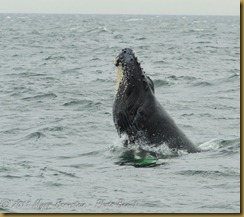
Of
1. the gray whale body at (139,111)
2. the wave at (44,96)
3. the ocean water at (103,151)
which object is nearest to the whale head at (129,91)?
the gray whale body at (139,111)

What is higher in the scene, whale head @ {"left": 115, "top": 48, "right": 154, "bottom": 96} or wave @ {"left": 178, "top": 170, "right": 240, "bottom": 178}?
whale head @ {"left": 115, "top": 48, "right": 154, "bottom": 96}

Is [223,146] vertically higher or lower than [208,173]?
lower

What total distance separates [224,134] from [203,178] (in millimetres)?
3947

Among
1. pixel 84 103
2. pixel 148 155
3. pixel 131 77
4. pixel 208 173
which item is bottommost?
pixel 84 103

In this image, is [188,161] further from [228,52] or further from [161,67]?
[228,52]

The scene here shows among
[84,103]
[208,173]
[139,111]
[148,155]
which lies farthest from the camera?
[84,103]

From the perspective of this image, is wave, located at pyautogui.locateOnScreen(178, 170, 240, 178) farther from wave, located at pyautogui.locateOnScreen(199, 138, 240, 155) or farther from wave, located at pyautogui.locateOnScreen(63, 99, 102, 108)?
wave, located at pyautogui.locateOnScreen(63, 99, 102, 108)

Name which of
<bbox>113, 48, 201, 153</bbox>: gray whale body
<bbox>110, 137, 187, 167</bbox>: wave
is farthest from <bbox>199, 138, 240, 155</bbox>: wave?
<bbox>113, 48, 201, 153</bbox>: gray whale body

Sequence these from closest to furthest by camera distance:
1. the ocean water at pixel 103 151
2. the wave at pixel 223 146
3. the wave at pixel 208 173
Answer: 1. the ocean water at pixel 103 151
2. the wave at pixel 208 173
3. the wave at pixel 223 146

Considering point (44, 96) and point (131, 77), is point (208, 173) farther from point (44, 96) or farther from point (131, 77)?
point (44, 96)

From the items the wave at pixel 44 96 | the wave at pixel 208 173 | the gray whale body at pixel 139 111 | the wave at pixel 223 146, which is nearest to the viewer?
the wave at pixel 208 173

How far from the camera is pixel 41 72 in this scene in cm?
2902

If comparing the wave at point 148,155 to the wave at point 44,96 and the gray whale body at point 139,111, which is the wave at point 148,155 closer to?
the gray whale body at point 139,111

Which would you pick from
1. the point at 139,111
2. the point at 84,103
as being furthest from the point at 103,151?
the point at 84,103
